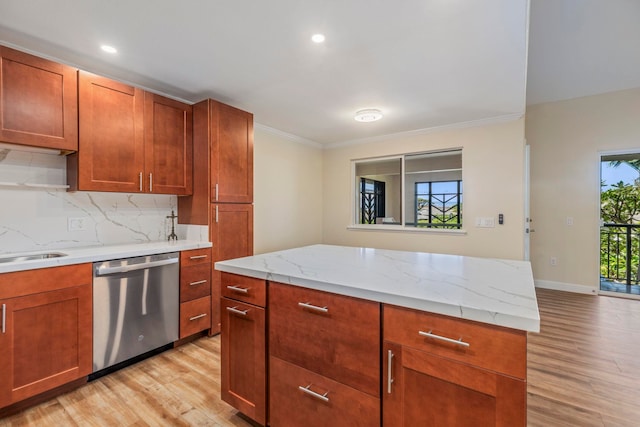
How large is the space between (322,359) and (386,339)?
35cm

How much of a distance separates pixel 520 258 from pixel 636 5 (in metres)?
2.52

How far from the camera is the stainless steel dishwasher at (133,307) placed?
2.11m

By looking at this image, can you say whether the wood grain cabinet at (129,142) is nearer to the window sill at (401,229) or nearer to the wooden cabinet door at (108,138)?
the wooden cabinet door at (108,138)

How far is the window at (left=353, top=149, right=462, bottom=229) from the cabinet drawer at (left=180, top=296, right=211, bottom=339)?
9.31 ft

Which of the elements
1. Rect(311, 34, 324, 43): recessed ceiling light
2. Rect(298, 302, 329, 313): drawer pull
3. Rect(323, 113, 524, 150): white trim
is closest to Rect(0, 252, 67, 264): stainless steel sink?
Rect(298, 302, 329, 313): drawer pull

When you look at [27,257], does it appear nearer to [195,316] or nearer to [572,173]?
[195,316]

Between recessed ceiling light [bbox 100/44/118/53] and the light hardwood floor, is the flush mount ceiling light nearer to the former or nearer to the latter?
recessed ceiling light [bbox 100/44/118/53]

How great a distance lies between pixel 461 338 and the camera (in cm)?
100

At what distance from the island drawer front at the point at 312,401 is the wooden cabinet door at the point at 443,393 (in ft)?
0.37

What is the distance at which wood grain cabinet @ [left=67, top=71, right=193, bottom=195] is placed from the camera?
224cm

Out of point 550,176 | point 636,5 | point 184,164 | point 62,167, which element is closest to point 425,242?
point 550,176

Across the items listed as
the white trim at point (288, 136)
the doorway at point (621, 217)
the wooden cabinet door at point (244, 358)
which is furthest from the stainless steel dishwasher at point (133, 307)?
the doorway at point (621, 217)

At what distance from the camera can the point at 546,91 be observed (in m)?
4.00

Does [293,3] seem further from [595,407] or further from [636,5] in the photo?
[595,407]
